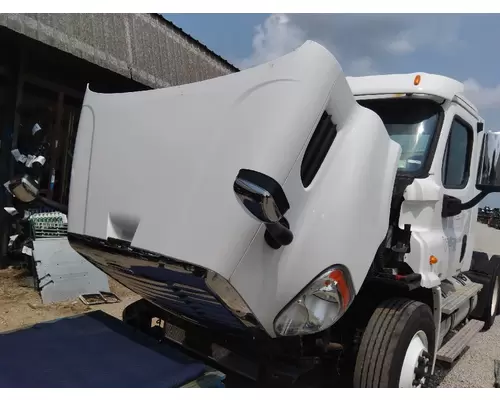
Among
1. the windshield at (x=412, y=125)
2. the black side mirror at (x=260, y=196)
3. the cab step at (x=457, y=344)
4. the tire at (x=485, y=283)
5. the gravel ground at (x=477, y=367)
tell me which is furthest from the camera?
the tire at (x=485, y=283)

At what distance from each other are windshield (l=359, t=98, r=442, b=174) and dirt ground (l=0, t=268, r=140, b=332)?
Result: 358 cm

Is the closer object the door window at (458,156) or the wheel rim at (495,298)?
the door window at (458,156)

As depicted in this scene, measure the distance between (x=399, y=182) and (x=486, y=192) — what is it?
0.79m

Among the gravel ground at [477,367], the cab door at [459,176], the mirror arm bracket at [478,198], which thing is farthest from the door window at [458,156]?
the gravel ground at [477,367]

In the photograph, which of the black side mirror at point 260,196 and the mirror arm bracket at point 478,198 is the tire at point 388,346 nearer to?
the mirror arm bracket at point 478,198

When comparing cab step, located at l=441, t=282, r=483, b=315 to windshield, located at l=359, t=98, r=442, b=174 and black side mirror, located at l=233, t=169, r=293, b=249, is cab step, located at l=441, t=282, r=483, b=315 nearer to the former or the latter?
windshield, located at l=359, t=98, r=442, b=174

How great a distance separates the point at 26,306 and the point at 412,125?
458cm

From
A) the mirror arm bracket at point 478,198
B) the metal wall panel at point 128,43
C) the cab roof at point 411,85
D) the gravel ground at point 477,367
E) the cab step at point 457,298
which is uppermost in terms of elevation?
the metal wall panel at point 128,43

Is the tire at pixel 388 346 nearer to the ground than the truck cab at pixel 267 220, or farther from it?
nearer to the ground

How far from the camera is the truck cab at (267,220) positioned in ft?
6.25

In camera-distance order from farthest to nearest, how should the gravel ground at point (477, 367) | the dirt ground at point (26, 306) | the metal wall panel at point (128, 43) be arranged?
the metal wall panel at point (128, 43) → the dirt ground at point (26, 306) → the gravel ground at point (477, 367)

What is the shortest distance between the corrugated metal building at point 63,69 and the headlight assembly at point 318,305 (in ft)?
15.5

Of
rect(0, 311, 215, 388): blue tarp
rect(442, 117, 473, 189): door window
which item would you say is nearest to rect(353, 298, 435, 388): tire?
rect(0, 311, 215, 388): blue tarp

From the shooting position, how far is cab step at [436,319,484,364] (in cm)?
348
